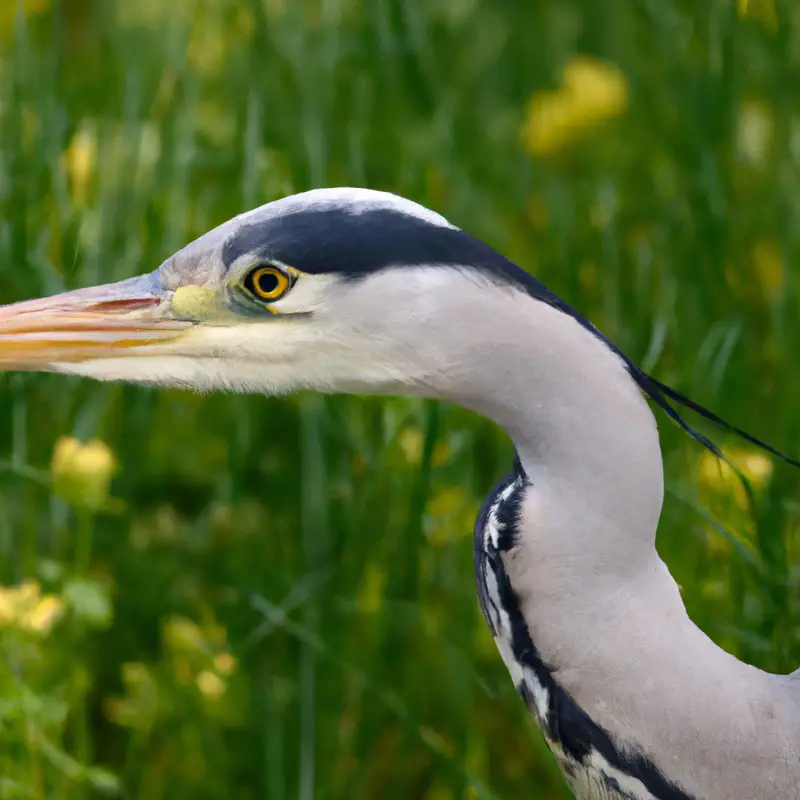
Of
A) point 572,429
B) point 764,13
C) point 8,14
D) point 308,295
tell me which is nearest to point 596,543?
point 572,429

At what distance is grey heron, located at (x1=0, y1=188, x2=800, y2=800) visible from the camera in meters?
1.10

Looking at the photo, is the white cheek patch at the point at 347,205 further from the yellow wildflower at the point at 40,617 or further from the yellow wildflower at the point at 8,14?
the yellow wildflower at the point at 8,14

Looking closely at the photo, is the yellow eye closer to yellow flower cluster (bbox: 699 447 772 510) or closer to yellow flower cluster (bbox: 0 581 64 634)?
yellow flower cluster (bbox: 0 581 64 634)

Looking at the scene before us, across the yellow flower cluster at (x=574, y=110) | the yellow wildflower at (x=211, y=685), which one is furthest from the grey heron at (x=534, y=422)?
the yellow flower cluster at (x=574, y=110)

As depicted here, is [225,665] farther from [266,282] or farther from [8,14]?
[8,14]

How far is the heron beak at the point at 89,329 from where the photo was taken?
4.01 ft

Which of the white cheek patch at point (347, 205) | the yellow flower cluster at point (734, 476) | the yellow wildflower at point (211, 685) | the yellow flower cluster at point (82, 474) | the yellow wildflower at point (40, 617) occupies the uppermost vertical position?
the white cheek patch at point (347, 205)

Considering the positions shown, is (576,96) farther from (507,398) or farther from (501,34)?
(507,398)

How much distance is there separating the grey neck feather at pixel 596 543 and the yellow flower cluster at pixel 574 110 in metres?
1.58

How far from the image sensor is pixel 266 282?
1175mm

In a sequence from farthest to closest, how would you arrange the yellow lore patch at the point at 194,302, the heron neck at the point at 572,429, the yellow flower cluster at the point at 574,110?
the yellow flower cluster at the point at 574,110
the yellow lore patch at the point at 194,302
the heron neck at the point at 572,429

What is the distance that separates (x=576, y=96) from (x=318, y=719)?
1353 mm

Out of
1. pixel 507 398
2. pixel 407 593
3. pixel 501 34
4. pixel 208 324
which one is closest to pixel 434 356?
pixel 507 398

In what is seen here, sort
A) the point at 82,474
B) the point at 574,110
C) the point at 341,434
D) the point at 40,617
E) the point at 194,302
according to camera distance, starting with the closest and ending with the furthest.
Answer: the point at 194,302, the point at 40,617, the point at 82,474, the point at 341,434, the point at 574,110
